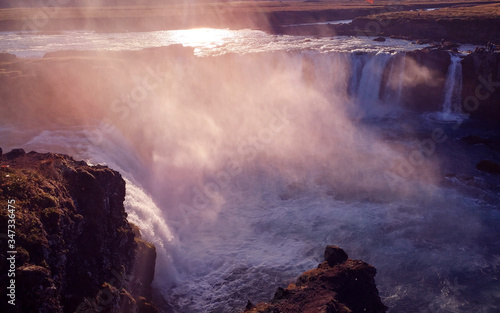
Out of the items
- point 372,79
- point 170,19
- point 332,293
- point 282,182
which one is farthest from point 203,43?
point 332,293

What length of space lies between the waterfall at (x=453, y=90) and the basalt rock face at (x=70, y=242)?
1033 inches

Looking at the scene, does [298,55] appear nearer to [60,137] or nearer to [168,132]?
[168,132]

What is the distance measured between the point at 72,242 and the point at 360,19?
5064 centimetres

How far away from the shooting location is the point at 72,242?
980cm

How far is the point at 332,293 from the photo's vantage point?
1087cm

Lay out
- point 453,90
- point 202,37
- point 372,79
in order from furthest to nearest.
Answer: point 202,37
point 372,79
point 453,90

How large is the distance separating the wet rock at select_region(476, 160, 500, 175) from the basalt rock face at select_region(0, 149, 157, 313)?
18609mm

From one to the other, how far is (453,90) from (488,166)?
10.4 meters

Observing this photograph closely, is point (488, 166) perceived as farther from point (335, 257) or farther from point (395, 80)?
point (335, 257)

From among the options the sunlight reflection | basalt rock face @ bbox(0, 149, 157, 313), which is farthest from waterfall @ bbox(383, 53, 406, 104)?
basalt rock face @ bbox(0, 149, 157, 313)

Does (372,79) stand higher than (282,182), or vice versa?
(372,79)

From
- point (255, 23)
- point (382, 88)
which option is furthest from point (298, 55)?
point (255, 23)

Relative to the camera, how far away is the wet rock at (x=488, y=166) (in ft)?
69.0

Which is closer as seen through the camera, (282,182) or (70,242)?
(70,242)
